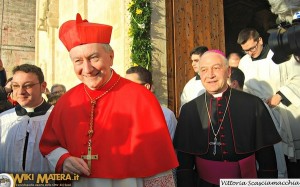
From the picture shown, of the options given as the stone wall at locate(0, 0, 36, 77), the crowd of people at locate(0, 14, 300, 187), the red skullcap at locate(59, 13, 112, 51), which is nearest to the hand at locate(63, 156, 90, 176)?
the crowd of people at locate(0, 14, 300, 187)

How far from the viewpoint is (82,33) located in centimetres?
232

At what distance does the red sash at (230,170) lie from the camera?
8.98 feet

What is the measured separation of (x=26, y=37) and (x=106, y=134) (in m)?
16.6

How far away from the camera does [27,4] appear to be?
56.9 feet

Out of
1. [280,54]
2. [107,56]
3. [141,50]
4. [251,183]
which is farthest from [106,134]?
[141,50]

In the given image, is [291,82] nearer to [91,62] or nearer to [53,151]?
[91,62]

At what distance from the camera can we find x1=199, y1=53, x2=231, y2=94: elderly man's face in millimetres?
2836

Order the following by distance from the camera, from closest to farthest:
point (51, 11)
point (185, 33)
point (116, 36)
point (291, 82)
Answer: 1. point (291, 82)
2. point (116, 36)
3. point (185, 33)
4. point (51, 11)

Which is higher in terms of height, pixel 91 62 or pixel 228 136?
pixel 91 62

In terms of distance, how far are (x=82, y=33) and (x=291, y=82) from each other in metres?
2.92

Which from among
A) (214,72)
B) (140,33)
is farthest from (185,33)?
(214,72)

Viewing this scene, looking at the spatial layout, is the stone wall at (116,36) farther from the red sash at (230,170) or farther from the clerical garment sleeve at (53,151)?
the clerical garment sleeve at (53,151)

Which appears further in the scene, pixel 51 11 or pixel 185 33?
pixel 51 11

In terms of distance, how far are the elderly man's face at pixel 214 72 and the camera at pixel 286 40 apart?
504 mm
